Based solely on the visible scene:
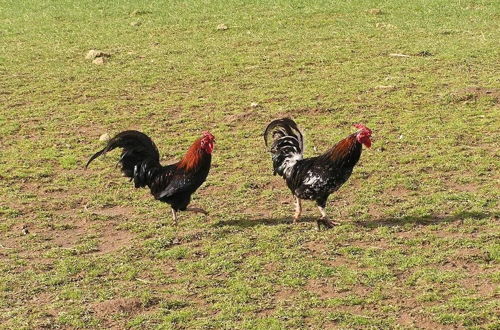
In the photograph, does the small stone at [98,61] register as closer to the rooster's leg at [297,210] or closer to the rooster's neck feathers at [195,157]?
the rooster's neck feathers at [195,157]

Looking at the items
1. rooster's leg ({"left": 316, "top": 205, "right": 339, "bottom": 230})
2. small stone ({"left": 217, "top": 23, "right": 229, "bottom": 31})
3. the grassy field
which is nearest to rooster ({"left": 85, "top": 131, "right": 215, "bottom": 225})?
the grassy field

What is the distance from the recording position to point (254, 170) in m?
14.0

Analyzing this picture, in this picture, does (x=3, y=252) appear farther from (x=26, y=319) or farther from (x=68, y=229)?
(x=26, y=319)

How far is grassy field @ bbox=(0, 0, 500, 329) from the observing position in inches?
376

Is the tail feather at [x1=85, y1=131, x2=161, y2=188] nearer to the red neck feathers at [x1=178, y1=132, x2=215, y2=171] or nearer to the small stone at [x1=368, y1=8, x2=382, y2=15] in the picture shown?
the red neck feathers at [x1=178, y1=132, x2=215, y2=171]

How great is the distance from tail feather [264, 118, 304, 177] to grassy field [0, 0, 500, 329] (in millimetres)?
707

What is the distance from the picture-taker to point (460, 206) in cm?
1213

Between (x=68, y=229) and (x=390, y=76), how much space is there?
901 centimetres

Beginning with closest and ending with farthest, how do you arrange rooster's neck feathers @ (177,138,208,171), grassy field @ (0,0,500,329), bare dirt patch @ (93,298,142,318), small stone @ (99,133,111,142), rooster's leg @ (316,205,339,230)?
bare dirt patch @ (93,298,142,318)
grassy field @ (0,0,500,329)
rooster's leg @ (316,205,339,230)
rooster's neck feathers @ (177,138,208,171)
small stone @ (99,133,111,142)

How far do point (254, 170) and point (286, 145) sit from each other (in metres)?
2.01

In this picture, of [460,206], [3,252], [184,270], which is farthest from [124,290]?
[460,206]

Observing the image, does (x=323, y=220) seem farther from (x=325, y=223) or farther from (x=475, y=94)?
(x=475, y=94)

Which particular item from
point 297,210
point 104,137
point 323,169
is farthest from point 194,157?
point 104,137

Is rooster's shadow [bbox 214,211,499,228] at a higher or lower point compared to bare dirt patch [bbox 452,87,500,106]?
lower
